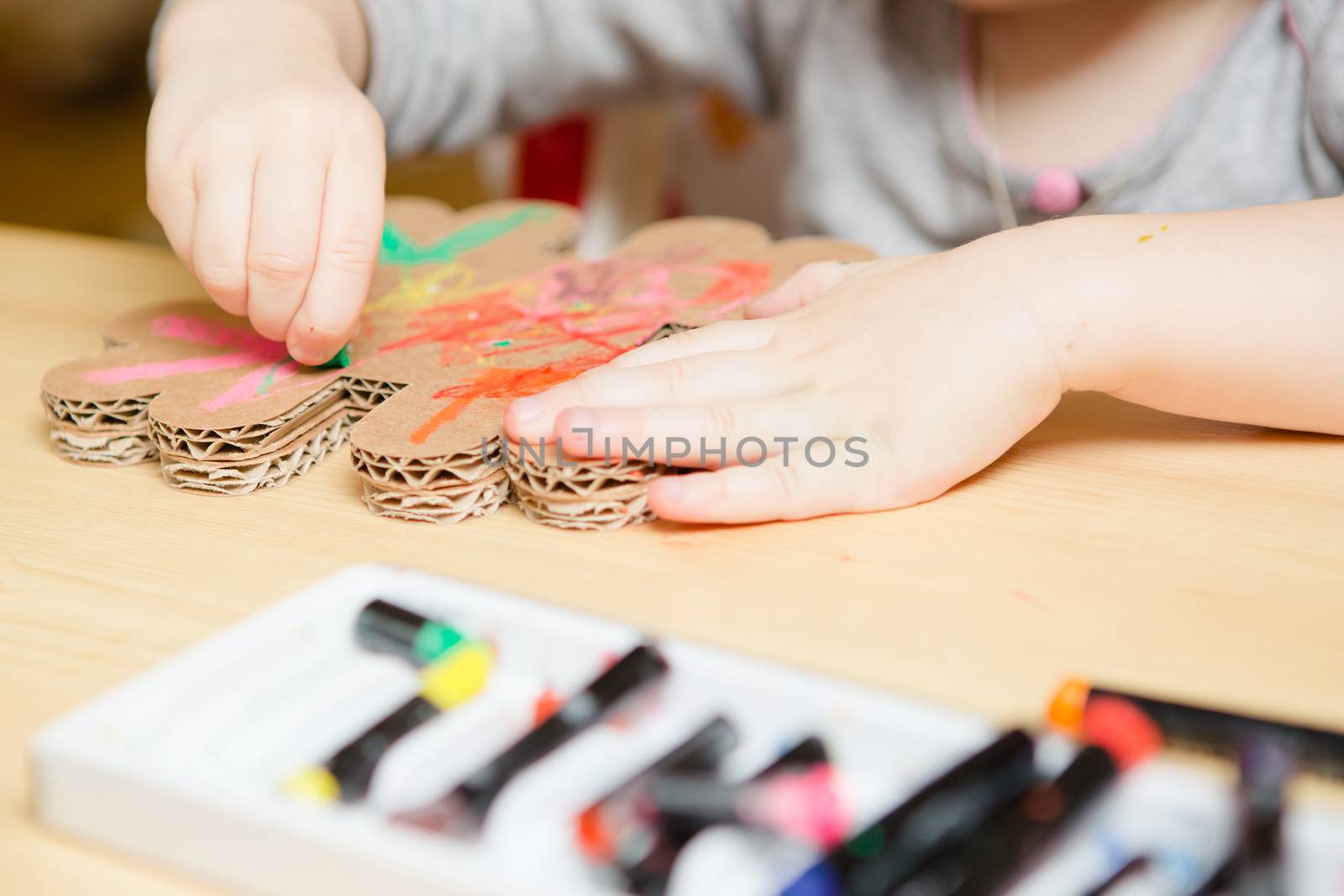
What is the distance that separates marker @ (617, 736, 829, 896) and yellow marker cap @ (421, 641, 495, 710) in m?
0.08

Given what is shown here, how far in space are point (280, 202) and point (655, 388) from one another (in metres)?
0.20

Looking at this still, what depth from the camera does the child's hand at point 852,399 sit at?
0.45 m

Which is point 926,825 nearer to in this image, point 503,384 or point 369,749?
point 369,749

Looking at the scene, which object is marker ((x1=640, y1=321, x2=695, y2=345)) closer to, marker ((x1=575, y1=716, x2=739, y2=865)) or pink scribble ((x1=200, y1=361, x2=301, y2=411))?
pink scribble ((x1=200, y1=361, x2=301, y2=411))

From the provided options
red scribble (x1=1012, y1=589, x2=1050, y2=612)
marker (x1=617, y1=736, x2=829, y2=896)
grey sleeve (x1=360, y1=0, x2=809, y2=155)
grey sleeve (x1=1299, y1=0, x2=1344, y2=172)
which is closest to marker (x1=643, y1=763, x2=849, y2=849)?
marker (x1=617, y1=736, x2=829, y2=896)

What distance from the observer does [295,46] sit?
0.67 m

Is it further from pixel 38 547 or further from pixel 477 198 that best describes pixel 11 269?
pixel 477 198

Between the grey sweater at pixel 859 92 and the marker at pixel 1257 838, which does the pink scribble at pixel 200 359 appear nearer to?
the grey sweater at pixel 859 92

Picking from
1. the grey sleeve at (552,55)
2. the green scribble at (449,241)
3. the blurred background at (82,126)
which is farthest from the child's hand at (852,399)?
the blurred background at (82,126)

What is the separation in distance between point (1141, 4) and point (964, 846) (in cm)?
67

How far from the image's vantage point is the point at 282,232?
52cm

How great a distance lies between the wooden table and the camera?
1.14ft

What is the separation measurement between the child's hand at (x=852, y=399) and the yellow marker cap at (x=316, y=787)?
0.18 m

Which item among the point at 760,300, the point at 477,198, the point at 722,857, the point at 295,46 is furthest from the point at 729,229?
the point at 477,198
